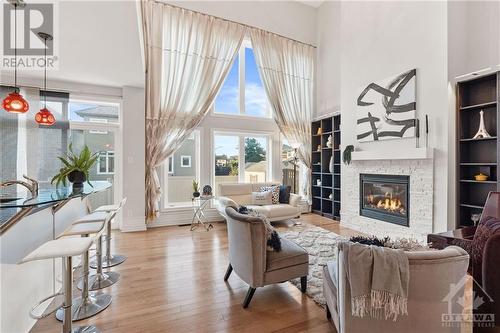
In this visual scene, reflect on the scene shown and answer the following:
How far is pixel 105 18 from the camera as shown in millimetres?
2514

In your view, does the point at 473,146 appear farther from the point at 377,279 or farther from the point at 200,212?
the point at 200,212

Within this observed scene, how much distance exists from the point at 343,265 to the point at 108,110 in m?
5.24

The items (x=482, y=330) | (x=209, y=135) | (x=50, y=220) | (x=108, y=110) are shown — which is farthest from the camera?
(x=209, y=135)

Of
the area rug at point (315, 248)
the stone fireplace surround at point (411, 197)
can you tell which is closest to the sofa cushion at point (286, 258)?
the area rug at point (315, 248)

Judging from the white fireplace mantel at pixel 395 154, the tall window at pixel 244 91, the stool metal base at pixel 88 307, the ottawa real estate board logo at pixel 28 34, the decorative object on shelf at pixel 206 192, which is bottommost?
the stool metal base at pixel 88 307

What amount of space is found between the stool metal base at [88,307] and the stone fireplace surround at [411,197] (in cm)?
447

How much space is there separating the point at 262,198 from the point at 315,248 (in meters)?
1.95

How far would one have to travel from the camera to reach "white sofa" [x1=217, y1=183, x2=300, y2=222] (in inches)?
201

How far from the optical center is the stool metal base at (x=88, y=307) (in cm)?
217

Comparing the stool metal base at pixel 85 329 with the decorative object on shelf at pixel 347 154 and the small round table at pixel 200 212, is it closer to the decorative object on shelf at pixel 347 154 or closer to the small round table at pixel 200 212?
the small round table at pixel 200 212

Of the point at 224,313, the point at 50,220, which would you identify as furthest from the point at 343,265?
the point at 50,220

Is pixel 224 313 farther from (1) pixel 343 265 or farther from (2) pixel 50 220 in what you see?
(2) pixel 50 220

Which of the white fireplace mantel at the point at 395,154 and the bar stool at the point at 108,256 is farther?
the white fireplace mantel at the point at 395,154

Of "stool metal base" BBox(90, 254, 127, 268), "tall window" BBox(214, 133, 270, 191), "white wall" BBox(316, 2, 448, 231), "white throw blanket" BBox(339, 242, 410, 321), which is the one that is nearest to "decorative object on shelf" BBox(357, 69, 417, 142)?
"white wall" BBox(316, 2, 448, 231)
